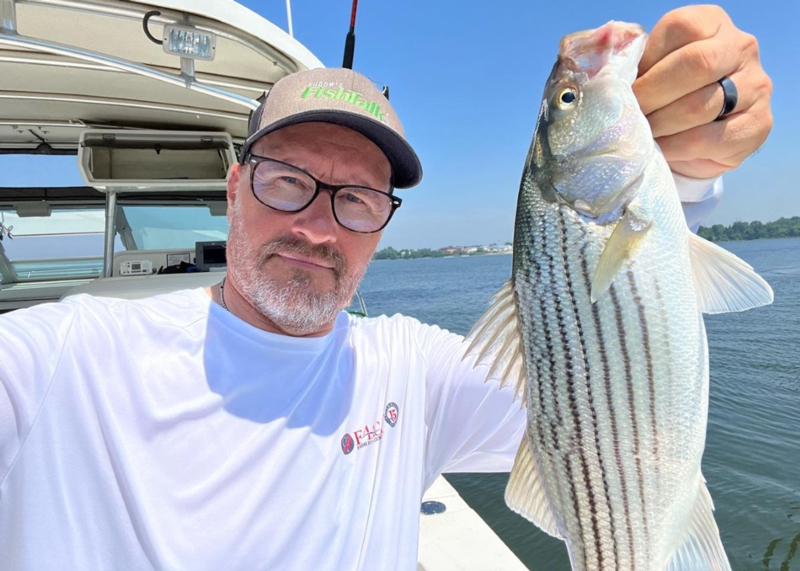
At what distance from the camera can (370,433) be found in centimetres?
176

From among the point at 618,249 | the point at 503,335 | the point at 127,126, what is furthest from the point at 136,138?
the point at 618,249

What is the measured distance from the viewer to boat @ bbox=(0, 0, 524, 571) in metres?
3.08

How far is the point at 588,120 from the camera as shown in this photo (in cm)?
152

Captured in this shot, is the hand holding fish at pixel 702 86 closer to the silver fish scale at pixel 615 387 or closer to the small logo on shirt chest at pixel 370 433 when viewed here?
the silver fish scale at pixel 615 387

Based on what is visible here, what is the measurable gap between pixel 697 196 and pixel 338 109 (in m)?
1.28

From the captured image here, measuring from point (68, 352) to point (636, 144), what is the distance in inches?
69.2

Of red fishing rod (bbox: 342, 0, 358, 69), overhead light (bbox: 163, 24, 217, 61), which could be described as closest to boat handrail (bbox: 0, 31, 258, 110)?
overhead light (bbox: 163, 24, 217, 61)

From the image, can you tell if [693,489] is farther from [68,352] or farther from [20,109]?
[20,109]

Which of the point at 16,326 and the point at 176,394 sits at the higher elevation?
the point at 16,326

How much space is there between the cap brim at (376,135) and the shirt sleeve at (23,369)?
0.89m

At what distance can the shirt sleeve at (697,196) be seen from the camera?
1.60m

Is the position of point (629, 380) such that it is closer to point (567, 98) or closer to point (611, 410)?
point (611, 410)

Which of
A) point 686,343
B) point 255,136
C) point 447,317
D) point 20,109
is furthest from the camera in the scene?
point 447,317

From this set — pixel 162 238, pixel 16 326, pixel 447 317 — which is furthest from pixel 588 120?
pixel 447 317
